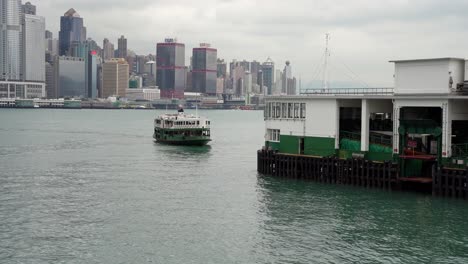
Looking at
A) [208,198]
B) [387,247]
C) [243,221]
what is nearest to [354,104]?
[208,198]

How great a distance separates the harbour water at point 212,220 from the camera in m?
33.7

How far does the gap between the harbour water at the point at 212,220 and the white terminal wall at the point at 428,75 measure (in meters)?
8.49

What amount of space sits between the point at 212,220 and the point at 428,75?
70.1 ft

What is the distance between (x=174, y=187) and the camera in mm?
55844

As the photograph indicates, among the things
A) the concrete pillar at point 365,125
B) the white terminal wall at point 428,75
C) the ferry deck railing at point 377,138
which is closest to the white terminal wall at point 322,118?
the ferry deck railing at point 377,138

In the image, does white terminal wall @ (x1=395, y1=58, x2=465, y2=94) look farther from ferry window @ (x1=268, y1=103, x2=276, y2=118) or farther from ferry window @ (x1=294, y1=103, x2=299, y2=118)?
ferry window @ (x1=268, y1=103, x2=276, y2=118)

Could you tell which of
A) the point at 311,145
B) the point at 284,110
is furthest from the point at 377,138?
the point at 284,110

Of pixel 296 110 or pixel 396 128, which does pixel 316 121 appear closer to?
pixel 296 110

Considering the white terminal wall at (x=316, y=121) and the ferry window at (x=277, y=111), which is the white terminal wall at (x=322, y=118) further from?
the ferry window at (x=277, y=111)

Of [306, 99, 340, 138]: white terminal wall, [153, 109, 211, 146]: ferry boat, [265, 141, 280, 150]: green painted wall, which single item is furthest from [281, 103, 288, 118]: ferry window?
[153, 109, 211, 146]: ferry boat

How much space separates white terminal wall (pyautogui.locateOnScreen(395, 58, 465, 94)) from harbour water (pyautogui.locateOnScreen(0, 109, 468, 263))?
8.49 meters

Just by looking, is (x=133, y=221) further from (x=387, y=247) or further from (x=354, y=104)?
(x=354, y=104)

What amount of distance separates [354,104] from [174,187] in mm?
17762

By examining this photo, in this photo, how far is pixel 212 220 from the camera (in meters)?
41.8
